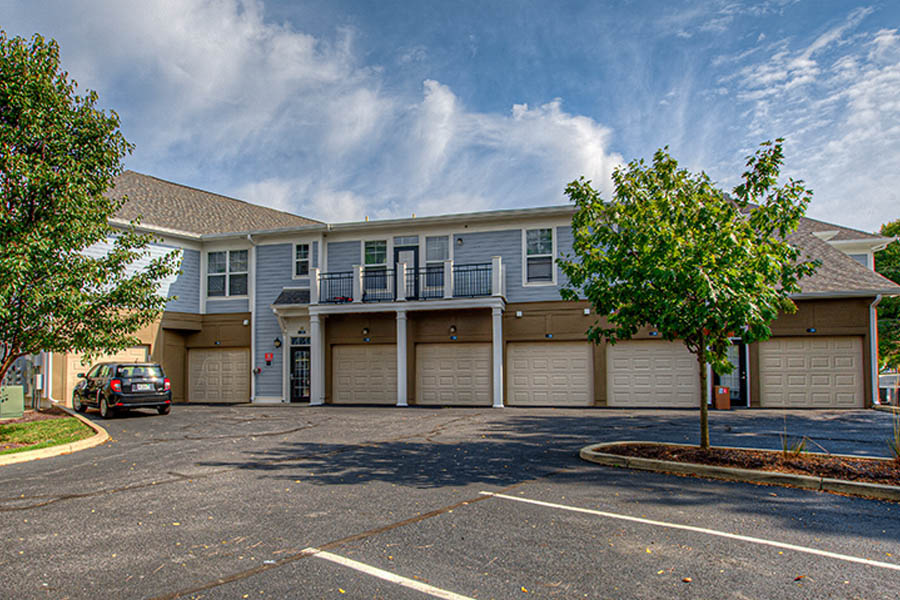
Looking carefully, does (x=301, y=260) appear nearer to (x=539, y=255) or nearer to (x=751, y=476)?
(x=539, y=255)

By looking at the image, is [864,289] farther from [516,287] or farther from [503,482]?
[503,482]

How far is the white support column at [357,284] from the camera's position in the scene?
20328 mm

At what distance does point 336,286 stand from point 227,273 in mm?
4700

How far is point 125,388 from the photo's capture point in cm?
1557

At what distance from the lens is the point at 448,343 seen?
20.4 meters

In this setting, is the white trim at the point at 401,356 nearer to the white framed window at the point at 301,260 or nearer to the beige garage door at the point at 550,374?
the beige garage door at the point at 550,374

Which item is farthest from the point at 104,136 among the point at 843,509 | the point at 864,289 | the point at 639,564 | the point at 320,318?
the point at 864,289

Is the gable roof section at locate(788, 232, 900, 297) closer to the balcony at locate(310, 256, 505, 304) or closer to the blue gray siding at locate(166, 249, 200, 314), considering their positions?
the balcony at locate(310, 256, 505, 304)

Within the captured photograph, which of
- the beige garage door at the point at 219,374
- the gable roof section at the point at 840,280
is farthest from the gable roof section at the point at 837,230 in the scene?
the beige garage door at the point at 219,374

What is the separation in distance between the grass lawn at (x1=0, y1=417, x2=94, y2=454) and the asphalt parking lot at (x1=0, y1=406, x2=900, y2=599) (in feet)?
3.89

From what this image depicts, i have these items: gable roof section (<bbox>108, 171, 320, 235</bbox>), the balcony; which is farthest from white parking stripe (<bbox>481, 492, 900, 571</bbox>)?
gable roof section (<bbox>108, 171, 320, 235</bbox>)

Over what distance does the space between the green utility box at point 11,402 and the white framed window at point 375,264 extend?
10572 mm

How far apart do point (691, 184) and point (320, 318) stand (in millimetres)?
14637

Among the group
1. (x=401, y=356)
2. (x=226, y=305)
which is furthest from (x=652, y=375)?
(x=226, y=305)
